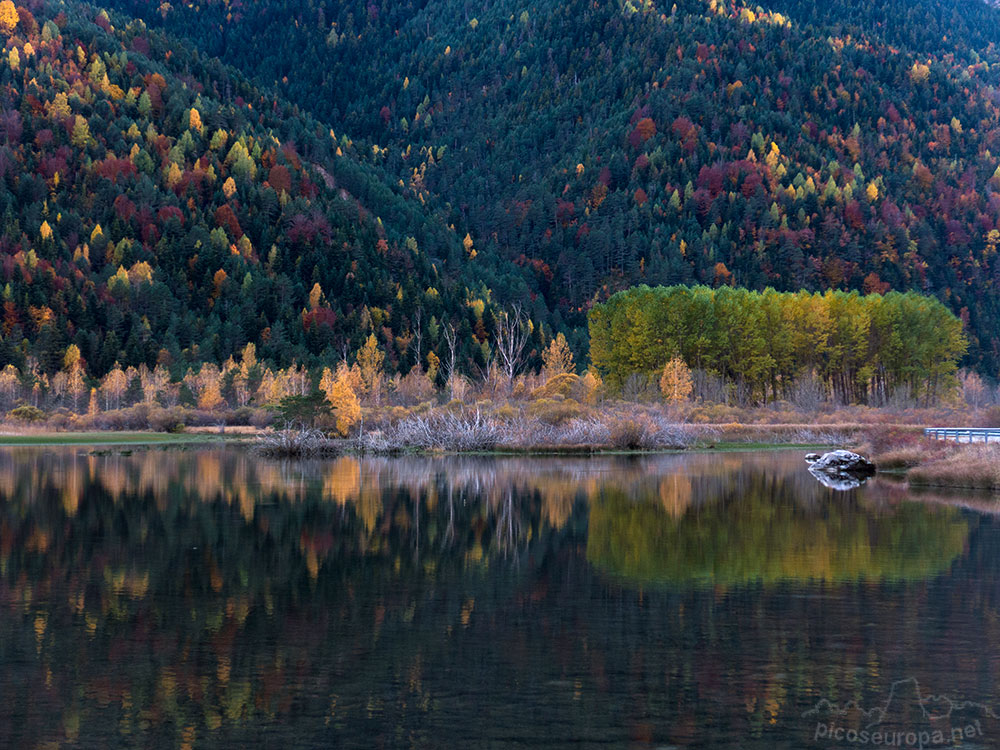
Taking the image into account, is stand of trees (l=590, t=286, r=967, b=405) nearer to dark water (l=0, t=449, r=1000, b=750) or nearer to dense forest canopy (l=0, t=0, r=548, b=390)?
dense forest canopy (l=0, t=0, r=548, b=390)

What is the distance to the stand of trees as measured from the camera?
106625 mm

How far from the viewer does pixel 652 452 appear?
61156 mm

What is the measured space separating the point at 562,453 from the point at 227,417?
5022 cm

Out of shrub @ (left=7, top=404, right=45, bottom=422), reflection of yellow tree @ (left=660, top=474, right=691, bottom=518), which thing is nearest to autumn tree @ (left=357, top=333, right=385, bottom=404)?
shrub @ (left=7, top=404, right=45, bottom=422)

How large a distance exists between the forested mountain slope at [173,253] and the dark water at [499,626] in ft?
402

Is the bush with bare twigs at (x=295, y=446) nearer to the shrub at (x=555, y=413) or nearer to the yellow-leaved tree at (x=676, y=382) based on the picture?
the shrub at (x=555, y=413)

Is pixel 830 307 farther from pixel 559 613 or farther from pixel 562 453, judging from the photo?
pixel 559 613

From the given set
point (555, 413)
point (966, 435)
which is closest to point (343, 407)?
point (555, 413)

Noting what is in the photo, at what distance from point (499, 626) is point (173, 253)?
535ft

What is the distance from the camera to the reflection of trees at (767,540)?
19953mm

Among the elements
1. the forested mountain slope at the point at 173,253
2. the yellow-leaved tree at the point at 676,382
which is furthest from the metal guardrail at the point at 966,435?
the forested mountain slope at the point at 173,253

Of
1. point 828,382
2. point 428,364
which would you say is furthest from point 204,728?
point 428,364

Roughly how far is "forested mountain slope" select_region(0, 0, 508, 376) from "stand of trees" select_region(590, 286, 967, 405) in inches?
2276

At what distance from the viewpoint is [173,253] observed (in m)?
171
